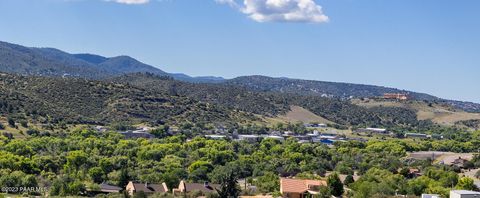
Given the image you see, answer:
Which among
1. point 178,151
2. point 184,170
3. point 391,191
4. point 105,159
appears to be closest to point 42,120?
point 178,151

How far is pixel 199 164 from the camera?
8088 centimetres

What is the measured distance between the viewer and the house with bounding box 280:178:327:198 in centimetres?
6006

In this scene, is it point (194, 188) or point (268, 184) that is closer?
point (194, 188)

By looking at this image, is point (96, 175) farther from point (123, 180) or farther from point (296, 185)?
point (296, 185)

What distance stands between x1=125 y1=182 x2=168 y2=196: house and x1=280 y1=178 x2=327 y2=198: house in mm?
11533

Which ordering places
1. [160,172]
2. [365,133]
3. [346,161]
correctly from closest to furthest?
[160,172]
[346,161]
[365,133]

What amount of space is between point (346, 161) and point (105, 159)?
104 ft

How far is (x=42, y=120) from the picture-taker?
12169cm

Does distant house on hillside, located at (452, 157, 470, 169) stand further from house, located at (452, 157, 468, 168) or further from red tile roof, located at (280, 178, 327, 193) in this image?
red tile roof, located at (280, 178, 327, 193)

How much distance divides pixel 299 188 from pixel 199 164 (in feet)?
72.6

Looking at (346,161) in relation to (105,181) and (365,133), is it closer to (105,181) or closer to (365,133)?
(105,181)

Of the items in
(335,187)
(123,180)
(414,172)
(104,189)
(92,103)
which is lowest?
(104,189)

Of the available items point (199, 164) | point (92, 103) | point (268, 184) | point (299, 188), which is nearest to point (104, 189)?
point (268, 184)

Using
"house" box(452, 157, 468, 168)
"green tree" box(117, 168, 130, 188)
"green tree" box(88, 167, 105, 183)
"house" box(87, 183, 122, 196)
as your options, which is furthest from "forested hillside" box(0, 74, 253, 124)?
"house" box(452, 157, 468, 168)
